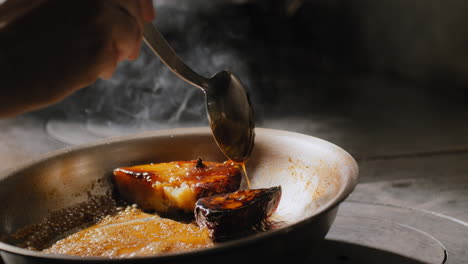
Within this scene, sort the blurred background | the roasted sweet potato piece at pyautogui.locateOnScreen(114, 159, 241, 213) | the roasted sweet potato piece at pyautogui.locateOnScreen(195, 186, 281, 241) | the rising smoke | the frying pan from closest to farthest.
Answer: the roasted sweet potato piece at pyautogui.locateOnScreen(195, 186, 281, 241) → the frying pan → the roasted sweet potato piece at pyautogui.locateOnScreen(114, 159, 241, 213) → the blurred background → the rising smoke

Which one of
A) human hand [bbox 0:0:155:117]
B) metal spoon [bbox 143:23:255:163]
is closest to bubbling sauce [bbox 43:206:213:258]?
metal spoon [bbox 143:23:255:163]

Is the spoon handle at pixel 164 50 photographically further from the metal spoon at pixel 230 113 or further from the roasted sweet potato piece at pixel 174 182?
the roasted sweet potato piece at pixel 174 182

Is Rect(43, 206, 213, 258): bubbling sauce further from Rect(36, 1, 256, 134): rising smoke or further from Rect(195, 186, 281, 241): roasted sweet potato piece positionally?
Rect(36, 1, 256, 134): rising smoke

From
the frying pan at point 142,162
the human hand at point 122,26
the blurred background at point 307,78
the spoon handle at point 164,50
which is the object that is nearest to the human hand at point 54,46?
the human hand at point 122,26

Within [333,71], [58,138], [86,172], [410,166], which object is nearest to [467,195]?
[410,166]

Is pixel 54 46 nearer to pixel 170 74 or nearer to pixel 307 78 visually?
pixel 170 74

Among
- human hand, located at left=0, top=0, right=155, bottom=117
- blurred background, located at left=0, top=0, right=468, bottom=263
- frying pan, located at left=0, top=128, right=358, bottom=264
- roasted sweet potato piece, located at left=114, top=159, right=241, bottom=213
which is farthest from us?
blurred background, located at left=0, top=0, right=468, bottom=263

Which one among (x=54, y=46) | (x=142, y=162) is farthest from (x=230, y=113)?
(x=54, y=46)
